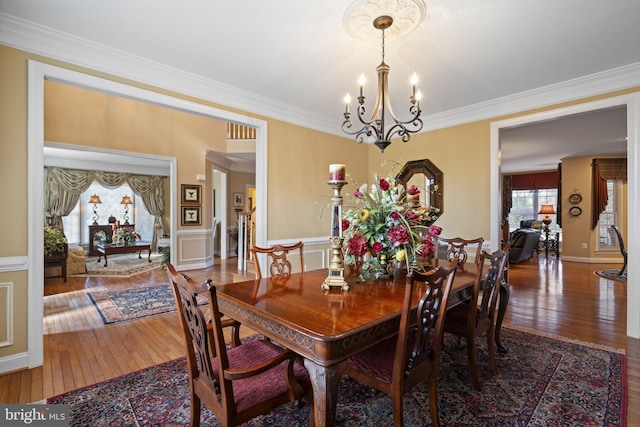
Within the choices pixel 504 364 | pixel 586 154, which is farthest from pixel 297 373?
pixel 586 154

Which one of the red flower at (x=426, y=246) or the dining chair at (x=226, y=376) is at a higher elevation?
the red flower at (x=426, y=246)

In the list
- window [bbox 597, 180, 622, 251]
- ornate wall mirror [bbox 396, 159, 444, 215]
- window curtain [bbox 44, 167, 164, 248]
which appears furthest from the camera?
window curtain [bbox 44, 167, 164, 248]

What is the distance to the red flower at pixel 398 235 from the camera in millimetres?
1869

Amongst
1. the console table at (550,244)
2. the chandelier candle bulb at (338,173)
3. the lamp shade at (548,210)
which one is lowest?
the console table at (550,244)

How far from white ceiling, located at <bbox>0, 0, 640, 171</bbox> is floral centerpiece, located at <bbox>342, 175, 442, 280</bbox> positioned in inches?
49.2

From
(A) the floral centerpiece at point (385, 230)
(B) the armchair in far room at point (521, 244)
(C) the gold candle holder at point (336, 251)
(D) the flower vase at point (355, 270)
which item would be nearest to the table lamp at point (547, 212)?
(B) the armchair in far room at point (521, 244)

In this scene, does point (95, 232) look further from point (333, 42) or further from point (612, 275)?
point (612, 275)

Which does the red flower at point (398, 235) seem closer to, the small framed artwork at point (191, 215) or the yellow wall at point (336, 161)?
the yellow wall at point (336, 161)

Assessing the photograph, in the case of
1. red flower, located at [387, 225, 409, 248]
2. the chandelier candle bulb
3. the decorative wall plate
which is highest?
the decorative wall plate

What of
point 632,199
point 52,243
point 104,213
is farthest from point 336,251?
point 104,213

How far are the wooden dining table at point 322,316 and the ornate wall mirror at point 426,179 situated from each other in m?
2.44

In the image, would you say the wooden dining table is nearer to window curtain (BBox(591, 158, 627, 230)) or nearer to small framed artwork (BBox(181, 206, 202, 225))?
small framed artwork (BBox(181, 206, 202, 225))

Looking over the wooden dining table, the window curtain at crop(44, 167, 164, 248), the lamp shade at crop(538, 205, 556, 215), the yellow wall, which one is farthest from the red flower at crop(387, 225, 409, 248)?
the window curtain at crop(44, 167, 164, 248)

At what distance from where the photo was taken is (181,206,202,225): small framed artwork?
21.5 feet
